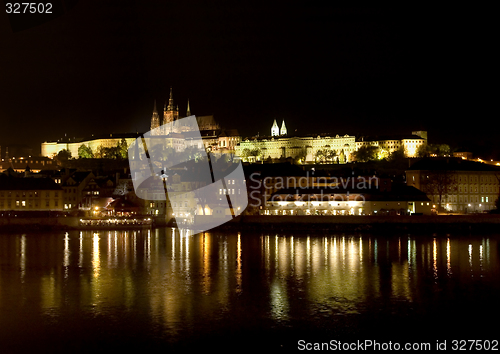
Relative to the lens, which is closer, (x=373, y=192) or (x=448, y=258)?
(x=448, y=258)

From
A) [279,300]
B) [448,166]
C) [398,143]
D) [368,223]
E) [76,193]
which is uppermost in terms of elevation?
[398,143]

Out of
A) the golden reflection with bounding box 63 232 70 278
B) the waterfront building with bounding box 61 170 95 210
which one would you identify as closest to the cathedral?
the waterfront building with bounding box 61 170 95 210

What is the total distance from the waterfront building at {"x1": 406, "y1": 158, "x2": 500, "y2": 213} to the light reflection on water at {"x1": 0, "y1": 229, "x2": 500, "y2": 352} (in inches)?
370

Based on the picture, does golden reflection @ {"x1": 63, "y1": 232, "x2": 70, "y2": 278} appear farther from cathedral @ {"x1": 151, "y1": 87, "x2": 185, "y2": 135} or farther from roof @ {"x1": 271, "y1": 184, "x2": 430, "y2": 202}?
cathedral @ {"x1": 151, "y1": 87, "x2": 185, "y2": 135}

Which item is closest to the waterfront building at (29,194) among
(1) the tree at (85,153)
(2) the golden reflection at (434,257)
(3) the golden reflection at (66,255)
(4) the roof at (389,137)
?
(3) the golden reflection at (66,255)

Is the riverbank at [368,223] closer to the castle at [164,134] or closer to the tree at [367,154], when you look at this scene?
the tree at [367,154]

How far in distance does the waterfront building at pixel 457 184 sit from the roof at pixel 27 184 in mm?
17193

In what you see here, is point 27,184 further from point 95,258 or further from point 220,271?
point 220,271

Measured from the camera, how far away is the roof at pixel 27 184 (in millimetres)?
27591

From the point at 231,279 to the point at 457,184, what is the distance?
20.3 meters

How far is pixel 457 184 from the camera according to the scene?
30.0m

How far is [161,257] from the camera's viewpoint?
1564 cm

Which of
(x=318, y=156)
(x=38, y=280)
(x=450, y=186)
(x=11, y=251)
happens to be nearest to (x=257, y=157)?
(x=318, y=156)

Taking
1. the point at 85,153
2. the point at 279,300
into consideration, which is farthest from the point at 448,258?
the point at 85,153
